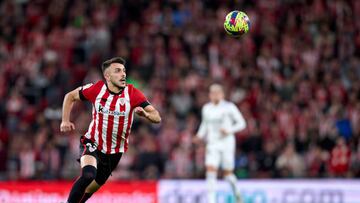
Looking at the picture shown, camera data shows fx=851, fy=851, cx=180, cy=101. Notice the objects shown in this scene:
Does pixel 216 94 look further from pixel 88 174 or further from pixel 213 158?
pixel 88 174

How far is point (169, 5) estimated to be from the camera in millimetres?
23453

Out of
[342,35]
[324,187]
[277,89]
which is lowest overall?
[324,187]

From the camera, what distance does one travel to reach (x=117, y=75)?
35.4ft

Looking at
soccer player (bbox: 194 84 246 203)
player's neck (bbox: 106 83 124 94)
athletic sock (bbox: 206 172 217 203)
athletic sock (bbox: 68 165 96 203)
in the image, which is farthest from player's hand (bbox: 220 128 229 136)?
athletic sock (bbox: 68 165 96 203)

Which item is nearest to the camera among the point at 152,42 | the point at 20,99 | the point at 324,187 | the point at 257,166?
the point at 324,187

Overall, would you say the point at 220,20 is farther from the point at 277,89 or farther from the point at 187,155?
the point at 187,155

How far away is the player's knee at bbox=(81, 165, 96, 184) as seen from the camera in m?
10.3

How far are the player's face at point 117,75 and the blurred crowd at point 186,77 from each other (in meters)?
8.08

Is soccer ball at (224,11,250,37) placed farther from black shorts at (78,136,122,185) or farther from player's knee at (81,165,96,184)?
player's knee at (81,165,96,184)

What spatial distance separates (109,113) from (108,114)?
2 centimetres

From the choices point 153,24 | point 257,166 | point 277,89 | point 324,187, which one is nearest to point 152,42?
point 153,24

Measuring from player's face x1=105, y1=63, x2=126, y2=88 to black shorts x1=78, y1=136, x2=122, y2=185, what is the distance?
0.83m

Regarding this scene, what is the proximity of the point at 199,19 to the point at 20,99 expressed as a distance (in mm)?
5391

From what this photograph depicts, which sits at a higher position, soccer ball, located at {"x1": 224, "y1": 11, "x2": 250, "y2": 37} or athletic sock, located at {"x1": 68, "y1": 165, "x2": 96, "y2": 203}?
soccer ball, located at {"x1": 224, "y1": 11, "x2": 250, "y2": 37}
